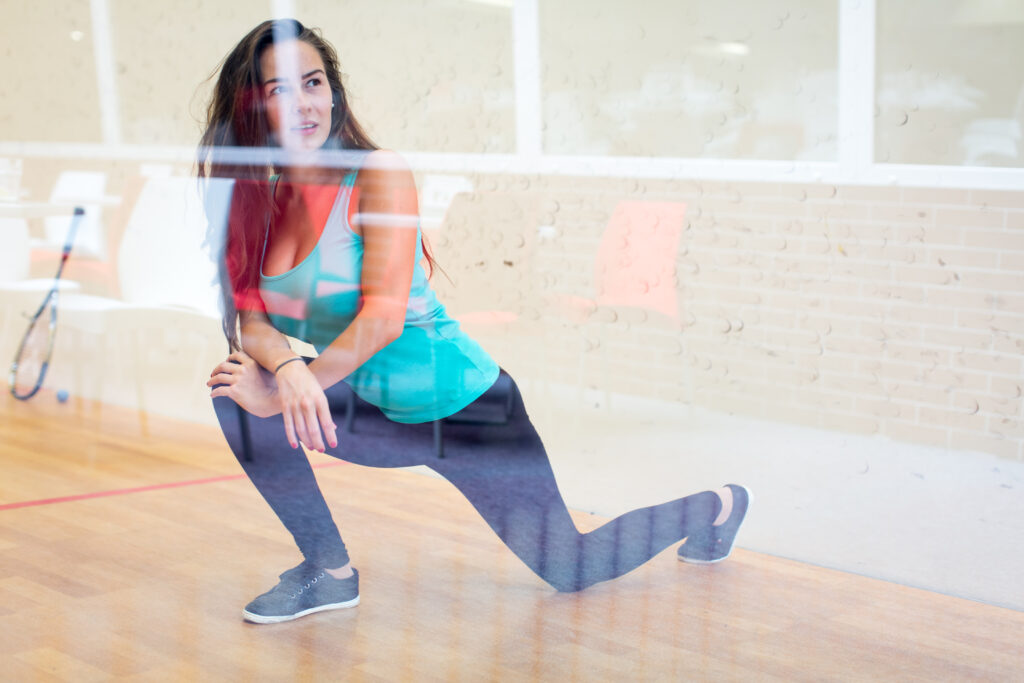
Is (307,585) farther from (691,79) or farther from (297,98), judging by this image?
(691,79)

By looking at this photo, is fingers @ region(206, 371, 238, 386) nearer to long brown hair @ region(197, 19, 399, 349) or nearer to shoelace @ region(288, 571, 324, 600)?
long brown hair @ region(197, 19, 399, 349)

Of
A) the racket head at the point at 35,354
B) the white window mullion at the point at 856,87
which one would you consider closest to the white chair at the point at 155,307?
the racket head at the point at 35,354

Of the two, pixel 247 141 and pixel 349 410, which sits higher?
pixel 247 141

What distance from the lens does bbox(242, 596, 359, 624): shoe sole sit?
5.68ft

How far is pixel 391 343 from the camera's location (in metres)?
1.66

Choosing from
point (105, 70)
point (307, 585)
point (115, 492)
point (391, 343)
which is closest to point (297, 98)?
point (391, 343)

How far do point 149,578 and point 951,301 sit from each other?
1273mm

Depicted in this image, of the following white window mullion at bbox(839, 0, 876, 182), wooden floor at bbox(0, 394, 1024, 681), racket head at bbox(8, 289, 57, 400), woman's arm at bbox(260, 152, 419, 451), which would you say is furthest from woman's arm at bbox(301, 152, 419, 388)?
racket head at bbox(8, 289, 57, 400)

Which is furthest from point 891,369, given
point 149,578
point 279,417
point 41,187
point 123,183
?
point 41,187

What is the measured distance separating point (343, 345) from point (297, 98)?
14.1 inches

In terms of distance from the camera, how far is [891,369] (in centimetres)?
157

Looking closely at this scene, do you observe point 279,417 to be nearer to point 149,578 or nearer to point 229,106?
point 149,578

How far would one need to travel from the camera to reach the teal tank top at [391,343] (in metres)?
1.64

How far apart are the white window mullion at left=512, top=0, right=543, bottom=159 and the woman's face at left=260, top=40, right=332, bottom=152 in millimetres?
277
